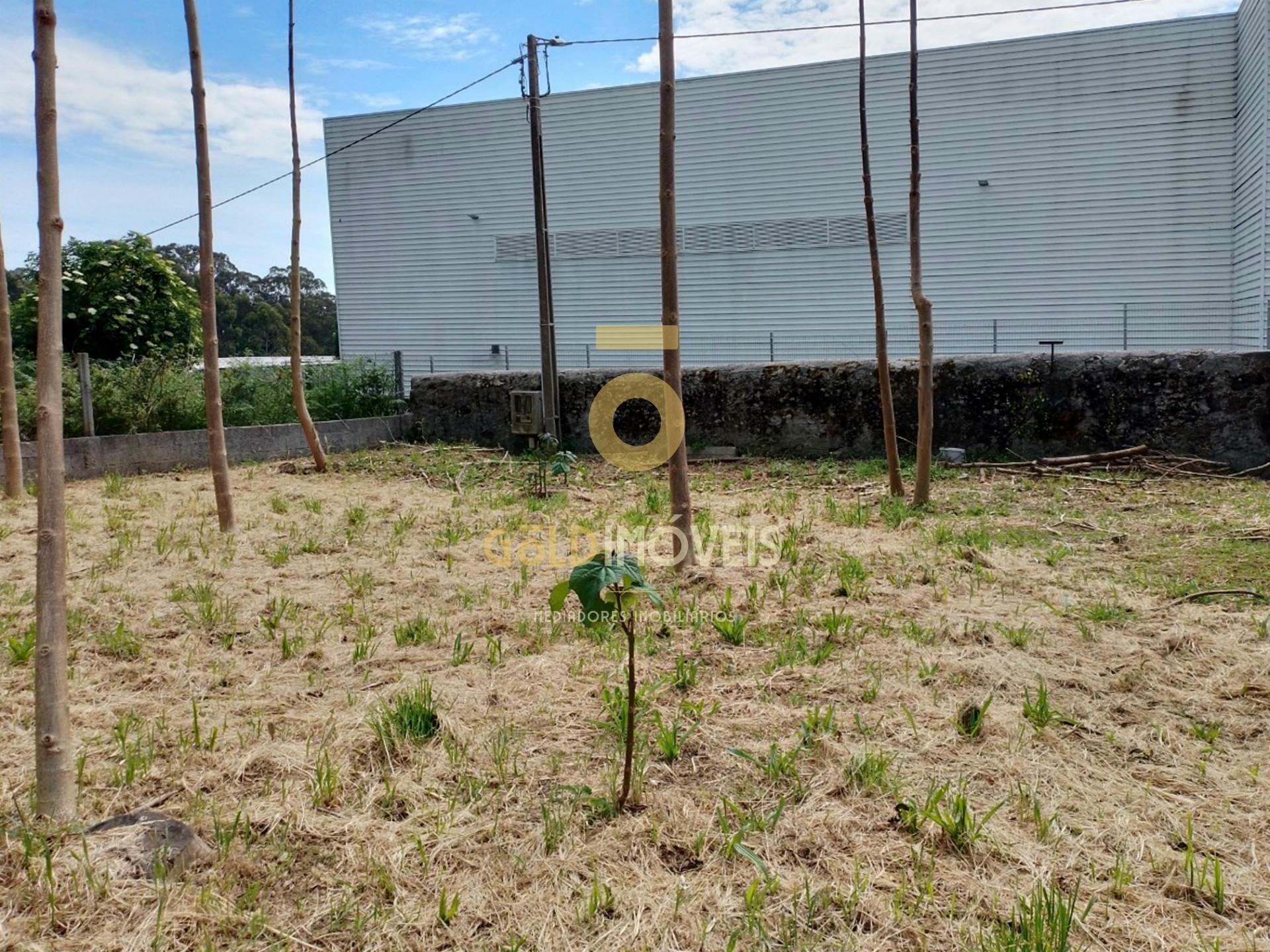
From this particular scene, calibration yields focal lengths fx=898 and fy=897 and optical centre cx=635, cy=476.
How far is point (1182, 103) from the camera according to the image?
48.2 feet

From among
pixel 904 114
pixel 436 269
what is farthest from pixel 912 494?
pixel 436 269

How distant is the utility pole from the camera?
10164 mm

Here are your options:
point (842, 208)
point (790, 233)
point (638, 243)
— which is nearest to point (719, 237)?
point (790, 233)

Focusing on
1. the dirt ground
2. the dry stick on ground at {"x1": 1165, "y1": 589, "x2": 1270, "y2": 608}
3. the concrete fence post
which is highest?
the concrete fence post

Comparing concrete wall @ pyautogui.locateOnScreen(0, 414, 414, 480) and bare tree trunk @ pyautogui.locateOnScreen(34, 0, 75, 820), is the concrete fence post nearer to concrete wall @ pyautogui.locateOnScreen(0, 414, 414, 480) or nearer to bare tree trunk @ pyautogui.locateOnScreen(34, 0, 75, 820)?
concrete wall @ pyautogui.locateOnScreen(0, 414, 414, 480)

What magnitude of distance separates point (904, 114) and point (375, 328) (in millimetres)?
11949

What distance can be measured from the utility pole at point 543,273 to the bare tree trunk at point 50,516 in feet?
25.8

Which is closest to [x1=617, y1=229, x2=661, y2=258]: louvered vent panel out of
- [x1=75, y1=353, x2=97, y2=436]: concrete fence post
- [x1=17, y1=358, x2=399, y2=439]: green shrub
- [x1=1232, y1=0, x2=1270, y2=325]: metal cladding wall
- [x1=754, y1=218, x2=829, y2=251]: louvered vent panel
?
[x1=754, y1=218, x2=829, y2=251]: louvered vent panel

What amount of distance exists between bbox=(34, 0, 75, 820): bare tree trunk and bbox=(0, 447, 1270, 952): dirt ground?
169 millimetres

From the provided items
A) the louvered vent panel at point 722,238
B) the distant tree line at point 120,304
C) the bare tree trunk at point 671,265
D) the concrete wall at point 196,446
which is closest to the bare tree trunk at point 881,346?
the bare tree trunk at point 671,265

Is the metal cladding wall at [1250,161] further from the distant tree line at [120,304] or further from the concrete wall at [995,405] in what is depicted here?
the distant tree line at [120,304]

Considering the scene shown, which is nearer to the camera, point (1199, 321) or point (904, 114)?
point (1199, 321)

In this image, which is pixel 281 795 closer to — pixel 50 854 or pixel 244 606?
pixel 50 854

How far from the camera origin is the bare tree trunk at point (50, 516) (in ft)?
7.16
